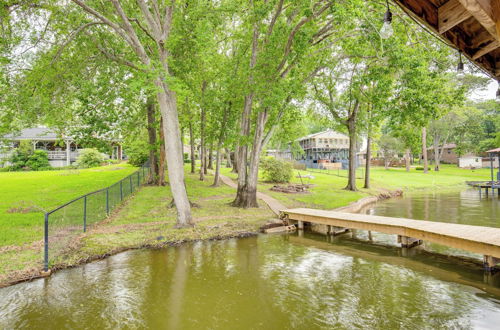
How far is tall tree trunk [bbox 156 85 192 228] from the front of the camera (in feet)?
36.9

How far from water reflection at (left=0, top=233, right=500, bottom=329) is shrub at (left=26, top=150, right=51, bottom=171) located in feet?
111

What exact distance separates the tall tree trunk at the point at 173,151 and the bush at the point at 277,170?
1748cm

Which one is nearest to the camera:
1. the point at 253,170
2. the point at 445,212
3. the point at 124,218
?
the point at 124,218

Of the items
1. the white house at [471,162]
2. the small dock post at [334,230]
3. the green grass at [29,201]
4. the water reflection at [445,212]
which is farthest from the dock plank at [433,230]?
the white house at [471,162]

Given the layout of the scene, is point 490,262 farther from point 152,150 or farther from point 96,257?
point 152,150

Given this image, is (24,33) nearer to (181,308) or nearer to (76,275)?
(76,275)

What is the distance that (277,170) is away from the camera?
2862 cm

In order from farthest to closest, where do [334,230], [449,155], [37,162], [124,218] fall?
[449,155] → [37,162] → [124,218] → [334,230]

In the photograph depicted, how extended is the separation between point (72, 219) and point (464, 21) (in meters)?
11.4

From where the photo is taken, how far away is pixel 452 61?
14.6 metres

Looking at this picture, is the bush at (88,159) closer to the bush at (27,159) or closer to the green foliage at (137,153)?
the bush at (27,159)

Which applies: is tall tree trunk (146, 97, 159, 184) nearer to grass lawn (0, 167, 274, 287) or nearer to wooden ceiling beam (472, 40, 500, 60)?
grass lawn (0, 167, 274, 287)

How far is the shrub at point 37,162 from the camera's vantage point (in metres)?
35.3

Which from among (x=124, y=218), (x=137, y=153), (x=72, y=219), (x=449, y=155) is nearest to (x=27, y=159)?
(x=137, y=153)
